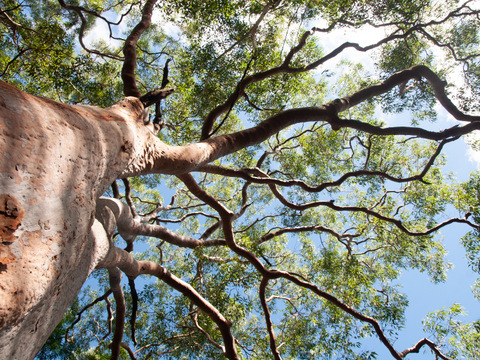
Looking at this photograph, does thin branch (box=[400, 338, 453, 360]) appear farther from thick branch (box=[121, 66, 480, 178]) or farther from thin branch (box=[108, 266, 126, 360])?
thin branch (box=[108, 266, 126, 360])

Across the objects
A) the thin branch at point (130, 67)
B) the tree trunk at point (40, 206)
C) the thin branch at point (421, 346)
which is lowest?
the tree trunk at point (40, 206)

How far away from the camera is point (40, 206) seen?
1.10 metres

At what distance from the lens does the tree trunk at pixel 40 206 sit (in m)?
0.94

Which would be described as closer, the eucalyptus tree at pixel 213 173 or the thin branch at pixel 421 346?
the eucalyptus tree at pixel 213 173

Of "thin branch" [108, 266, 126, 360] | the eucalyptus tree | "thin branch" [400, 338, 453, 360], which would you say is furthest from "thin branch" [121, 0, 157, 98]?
"thin branch" [400, 338, 453, 360]

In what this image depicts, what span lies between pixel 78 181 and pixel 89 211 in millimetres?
196

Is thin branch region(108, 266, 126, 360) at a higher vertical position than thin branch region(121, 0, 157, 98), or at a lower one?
lower

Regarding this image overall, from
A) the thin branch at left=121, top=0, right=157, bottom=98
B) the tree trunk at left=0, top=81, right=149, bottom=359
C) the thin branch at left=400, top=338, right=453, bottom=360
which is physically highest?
the thin branch at left=121, top=0, right=157, bottom=98

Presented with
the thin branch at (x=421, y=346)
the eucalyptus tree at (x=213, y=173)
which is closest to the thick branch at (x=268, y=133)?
the eucalyptus tree at (x=213, y=173)

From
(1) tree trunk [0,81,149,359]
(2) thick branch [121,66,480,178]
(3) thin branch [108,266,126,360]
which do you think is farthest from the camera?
(3) thin branch [108,266,126,360]

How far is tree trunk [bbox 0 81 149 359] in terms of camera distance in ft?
3.08

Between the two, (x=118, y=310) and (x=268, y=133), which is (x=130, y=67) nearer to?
(x=268, y=133)

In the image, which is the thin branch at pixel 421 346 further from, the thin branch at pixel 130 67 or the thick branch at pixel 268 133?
the thin branch at pixel 130 67

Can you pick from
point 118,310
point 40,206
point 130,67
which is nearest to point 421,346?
point 118,310
